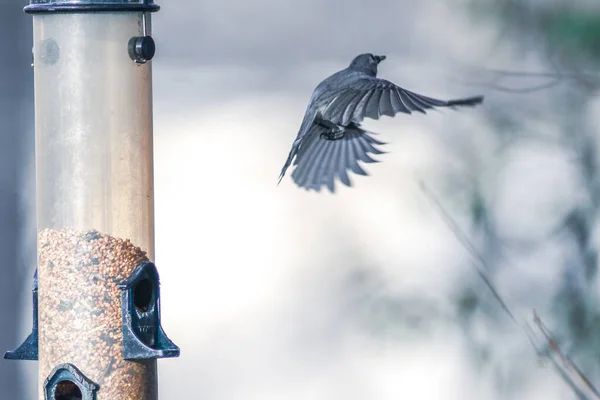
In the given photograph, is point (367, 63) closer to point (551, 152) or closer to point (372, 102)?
point (372, 102)

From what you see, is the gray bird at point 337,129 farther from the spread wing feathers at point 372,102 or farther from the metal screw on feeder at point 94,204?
the metal screw on feeder at point 94,204

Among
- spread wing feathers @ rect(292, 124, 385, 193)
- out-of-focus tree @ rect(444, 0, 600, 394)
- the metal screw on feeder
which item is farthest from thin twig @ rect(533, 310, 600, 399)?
the metal screw on feeder

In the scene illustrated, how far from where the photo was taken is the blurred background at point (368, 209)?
16.5 feet

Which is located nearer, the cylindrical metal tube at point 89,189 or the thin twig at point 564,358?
the cylindrical metal tube at point 89,189

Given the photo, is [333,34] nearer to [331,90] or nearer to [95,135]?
[331,90]

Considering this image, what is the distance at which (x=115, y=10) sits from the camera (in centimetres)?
329

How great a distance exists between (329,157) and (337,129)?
10cm

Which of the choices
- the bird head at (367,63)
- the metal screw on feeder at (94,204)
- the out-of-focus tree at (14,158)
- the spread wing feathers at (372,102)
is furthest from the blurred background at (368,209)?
the metal screw on feeder at (94,204)

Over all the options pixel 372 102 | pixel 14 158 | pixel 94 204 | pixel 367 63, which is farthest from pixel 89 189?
pixel 14 158

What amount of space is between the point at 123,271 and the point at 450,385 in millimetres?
2852

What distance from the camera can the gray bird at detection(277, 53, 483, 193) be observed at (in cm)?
378

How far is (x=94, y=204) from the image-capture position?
3.30m

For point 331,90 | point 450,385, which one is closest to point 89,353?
point 331,90

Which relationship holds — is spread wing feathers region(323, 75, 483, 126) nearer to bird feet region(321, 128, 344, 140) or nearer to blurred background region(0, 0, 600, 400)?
bird feet region(321, 128, 344, 140)
